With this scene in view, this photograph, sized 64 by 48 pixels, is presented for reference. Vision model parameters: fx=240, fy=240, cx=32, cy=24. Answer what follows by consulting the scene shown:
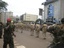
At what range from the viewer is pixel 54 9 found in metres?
52.9

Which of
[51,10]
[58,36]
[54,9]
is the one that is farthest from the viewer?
[51,10]

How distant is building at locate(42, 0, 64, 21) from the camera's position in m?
49.4

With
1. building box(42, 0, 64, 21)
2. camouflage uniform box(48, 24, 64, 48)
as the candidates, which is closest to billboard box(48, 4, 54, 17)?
building box(42, 0, 64, 21)

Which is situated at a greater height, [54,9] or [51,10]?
[54,9]

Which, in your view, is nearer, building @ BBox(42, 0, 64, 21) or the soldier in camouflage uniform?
the soldier in camouflage uniform

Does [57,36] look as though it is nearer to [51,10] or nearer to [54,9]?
[54,9]

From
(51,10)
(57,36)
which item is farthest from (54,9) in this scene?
(57,36)

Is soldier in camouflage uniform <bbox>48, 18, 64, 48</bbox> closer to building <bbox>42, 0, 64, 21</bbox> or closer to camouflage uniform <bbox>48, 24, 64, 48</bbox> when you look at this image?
camouflage uniform <bbox>48, 24, 64, 48</bbox>

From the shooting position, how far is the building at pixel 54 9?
162 ft

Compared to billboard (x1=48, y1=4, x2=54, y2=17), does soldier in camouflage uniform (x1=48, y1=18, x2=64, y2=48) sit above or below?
below

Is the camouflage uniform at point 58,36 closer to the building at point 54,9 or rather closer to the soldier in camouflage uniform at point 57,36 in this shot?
the soldier in camouflage uniform at point 57,36

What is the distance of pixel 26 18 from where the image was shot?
255 ft

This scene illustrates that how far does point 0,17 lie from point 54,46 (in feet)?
78.8

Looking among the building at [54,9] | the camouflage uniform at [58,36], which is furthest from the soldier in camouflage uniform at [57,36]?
the building at [54,9]
